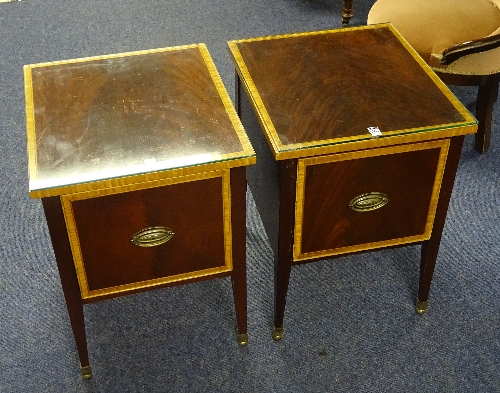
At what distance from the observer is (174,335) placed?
4.52 ft

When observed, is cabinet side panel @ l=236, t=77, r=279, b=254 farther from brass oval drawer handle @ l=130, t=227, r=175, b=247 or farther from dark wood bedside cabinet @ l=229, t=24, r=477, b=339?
brass oval drawer handle @ l=130, t=227, r=175, b=247

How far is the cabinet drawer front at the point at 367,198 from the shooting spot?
1102mm

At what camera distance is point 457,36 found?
5.38ft

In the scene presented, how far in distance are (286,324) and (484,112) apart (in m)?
0.89

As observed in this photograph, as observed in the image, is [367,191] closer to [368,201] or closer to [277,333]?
[368,201]

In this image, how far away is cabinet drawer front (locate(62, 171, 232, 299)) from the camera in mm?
1031

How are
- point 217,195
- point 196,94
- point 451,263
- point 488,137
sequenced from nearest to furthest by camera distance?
1. point 217,195
2. point 196,94
3. point 451,263
4. point 488,137

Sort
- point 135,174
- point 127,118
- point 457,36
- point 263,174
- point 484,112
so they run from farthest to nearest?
1. point 484,112
2. point 457,36
3. point 263,174
4. point 127,118
5. point 135,174

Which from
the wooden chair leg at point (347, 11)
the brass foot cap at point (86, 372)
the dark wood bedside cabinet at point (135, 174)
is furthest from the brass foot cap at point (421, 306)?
the wooden chair leg at point (347, 11)

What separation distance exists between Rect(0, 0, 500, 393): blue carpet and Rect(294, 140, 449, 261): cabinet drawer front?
252mm

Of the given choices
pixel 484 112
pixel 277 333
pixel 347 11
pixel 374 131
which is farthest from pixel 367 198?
pixel 347 11

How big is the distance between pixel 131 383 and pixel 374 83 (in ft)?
2.55

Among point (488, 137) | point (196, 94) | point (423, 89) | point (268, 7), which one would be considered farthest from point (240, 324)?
point (268, 7)

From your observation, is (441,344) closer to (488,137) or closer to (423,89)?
(423,89)
